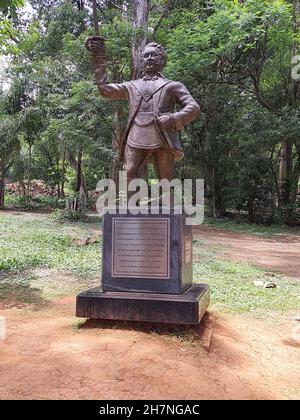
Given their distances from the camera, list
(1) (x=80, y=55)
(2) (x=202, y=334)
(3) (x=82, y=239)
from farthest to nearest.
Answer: (1) (x=80, y=55)
(3) (x=82, y=239)
(2) (x=202, y=334)

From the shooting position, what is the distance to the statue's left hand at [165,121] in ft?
14.9

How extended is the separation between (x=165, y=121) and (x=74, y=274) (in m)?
3.33

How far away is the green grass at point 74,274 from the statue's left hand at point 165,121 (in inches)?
95.1

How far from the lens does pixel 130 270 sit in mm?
4523

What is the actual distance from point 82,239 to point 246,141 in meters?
9.55

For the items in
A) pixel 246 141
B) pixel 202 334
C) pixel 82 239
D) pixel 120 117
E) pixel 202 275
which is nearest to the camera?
pixel 202 334

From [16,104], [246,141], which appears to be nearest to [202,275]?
[246,141]

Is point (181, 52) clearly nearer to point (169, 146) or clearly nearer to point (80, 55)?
point (80, 55)

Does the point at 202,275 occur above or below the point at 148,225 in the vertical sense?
below

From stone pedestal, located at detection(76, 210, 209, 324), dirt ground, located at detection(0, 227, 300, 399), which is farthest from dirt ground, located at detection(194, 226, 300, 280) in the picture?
stone pedestal, located at detection(76, 210, 209, 324)

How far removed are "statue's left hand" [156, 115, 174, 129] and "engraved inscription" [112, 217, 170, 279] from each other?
3.40 ft
